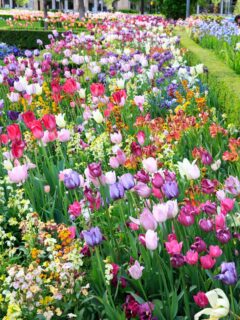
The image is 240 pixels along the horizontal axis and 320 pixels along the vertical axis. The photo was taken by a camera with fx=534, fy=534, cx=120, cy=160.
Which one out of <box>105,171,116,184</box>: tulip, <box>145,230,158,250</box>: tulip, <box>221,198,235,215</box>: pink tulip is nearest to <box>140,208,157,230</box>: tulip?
<box>145,230,158,250</box>: tulip

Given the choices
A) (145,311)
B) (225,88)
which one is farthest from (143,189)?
(225,88)

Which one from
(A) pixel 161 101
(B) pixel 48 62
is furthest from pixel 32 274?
(B) pixel 48 62

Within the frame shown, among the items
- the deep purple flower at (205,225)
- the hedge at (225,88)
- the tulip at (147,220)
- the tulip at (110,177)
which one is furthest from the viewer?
the hedge at (225,88)

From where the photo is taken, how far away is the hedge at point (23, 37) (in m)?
18.9

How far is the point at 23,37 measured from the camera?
19156mm

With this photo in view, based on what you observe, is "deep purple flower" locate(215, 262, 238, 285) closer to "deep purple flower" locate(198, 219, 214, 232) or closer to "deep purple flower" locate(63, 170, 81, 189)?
"deep purple flower" locate(198, 219, 214, 232)

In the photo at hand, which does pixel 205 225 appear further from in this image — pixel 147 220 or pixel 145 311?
pixel 145 311

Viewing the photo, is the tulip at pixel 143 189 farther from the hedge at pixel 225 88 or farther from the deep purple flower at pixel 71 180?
the hedge at pixel 225 88

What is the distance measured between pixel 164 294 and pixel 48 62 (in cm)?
450

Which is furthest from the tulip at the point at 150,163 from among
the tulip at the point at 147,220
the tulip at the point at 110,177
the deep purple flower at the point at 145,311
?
the deep purple flower at the point at 145,311

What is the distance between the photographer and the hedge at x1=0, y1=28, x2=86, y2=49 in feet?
61.9

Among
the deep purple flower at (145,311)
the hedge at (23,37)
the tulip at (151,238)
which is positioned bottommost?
the hedge at (23,37)

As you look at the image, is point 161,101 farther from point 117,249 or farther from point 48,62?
point 117,249

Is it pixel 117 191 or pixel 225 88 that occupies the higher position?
pixel 117 191
